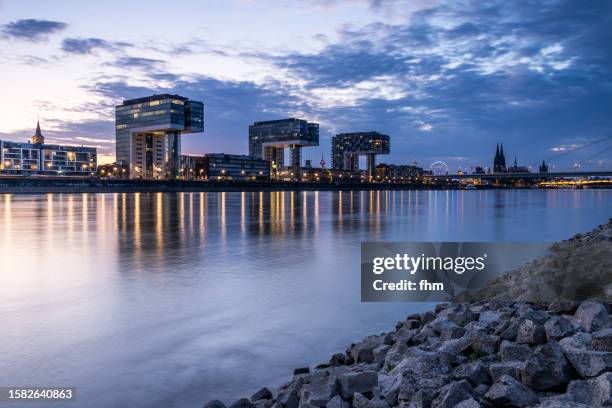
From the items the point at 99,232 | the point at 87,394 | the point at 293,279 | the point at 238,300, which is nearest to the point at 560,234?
the point at 293,279

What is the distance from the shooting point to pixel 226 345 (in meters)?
8.55

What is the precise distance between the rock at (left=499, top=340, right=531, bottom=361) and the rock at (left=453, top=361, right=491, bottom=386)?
0.58 m

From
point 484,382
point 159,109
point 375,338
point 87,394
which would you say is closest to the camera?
point 484,382

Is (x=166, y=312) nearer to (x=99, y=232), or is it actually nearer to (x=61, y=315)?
(x=61, y=315)

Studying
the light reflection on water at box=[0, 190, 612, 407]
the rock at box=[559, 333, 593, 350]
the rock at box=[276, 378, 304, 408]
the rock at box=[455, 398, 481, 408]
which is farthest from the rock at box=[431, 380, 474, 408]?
the light reflection on water at box=[0, 190, 612, 407]

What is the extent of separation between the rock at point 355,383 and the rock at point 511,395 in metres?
1.32

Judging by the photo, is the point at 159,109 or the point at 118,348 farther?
the point at 159,109

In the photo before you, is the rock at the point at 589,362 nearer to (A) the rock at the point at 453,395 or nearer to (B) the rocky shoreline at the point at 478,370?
(B) the rocky shoreline at the point at 478,370

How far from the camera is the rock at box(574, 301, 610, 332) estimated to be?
6.53 metres

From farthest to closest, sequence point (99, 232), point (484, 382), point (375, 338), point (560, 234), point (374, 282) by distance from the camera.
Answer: point (560, 234)
point (99, 232)
point (374, 282)
point (375, 338)
point (484, 382)

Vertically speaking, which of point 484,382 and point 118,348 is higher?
point 484,382

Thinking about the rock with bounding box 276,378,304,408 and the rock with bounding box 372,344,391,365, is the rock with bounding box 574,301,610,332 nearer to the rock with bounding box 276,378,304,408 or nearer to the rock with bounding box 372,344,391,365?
the rock with bounding box 372,344,391,365

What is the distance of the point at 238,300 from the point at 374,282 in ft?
11.6

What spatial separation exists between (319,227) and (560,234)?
51.7 feet
